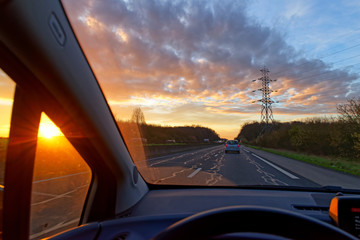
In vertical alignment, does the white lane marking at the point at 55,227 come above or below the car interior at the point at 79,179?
below

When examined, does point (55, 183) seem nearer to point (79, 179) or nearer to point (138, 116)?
point (79, 179)

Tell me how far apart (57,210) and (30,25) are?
1982 millimetres

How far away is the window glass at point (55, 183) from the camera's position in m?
2.10

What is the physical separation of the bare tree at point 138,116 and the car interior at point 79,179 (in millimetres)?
483

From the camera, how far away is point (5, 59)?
149cm

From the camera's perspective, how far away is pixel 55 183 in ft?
8.76

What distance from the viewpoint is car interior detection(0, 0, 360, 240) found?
52.1 inches

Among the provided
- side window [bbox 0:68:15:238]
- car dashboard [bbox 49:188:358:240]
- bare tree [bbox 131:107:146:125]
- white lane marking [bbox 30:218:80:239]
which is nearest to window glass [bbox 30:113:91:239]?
white lane marking [bbox 30:218:80:239]

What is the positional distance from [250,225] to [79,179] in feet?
7.17

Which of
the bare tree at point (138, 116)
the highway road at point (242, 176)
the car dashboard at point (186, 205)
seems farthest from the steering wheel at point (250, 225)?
the highway road at point (242, 176)

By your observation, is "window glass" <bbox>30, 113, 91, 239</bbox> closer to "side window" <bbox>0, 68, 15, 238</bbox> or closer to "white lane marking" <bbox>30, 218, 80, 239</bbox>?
"white lane marking" <bbox>30, 218, 80, 239</bbox>

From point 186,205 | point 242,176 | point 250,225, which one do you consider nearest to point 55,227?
point 186,205

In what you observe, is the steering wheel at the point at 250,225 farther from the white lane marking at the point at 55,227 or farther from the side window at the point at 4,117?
the white lane marking at the point at 55,227

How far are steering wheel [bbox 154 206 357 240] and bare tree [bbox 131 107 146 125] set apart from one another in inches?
91.4
